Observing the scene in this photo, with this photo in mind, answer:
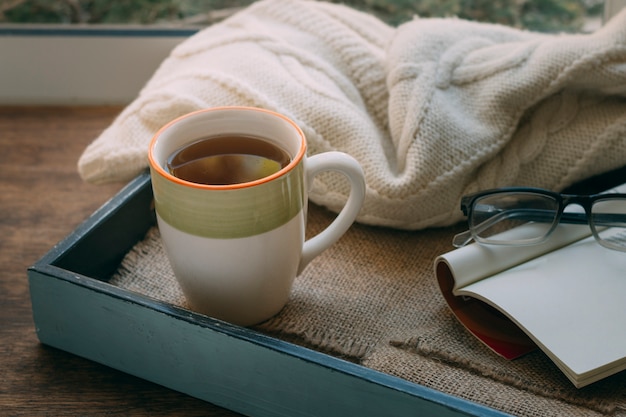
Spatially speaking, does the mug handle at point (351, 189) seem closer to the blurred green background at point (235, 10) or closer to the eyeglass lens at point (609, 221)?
the eyeglass lens at point (609, 221)

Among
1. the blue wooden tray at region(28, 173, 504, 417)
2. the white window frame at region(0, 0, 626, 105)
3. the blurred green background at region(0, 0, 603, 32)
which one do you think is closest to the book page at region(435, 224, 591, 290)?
the blue wooden tray at region(28, 173, 504, 417)

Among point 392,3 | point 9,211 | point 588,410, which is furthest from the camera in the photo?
point 392,3

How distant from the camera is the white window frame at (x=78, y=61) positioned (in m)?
0.88

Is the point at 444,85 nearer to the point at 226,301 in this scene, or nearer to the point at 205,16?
the point at 226,301

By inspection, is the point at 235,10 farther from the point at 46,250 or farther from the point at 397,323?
the point at 397,323

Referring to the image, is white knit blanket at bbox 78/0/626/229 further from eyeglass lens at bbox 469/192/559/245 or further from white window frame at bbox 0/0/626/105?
white window frame at bbox 0/0/626/105

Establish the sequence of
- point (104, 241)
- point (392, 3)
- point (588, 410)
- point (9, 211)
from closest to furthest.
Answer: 1. point (588, 410)
2. point (104, 241)
3. point (9, 211)
4. point (392, 3)

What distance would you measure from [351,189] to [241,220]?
0.10 meters

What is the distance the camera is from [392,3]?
0.87m

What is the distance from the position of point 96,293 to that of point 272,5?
0.37 m

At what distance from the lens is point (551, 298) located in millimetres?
480

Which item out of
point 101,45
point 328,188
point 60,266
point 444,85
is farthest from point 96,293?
point 101,45

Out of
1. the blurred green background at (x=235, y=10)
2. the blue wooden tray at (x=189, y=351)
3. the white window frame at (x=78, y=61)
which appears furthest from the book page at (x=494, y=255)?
the white window frame at (x=78, y=61)

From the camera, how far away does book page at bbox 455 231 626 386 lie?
0.44 m
